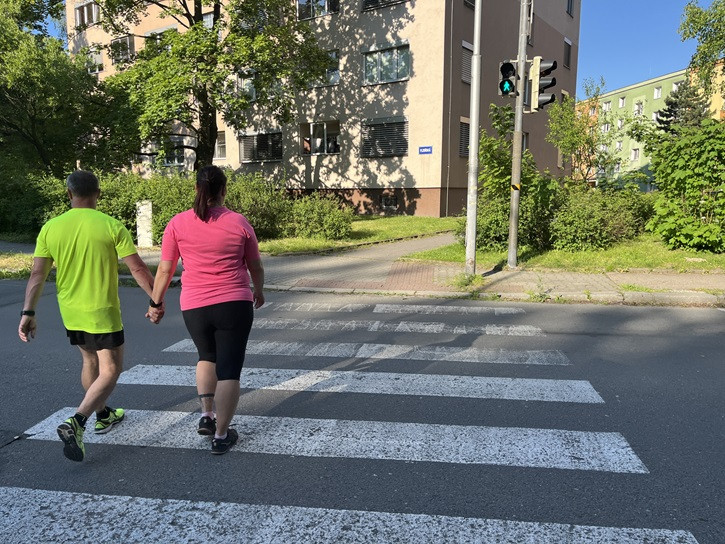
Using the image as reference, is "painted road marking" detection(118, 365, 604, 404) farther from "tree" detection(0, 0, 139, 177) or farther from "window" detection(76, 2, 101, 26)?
"window" detection(76, 2, 101, 26)

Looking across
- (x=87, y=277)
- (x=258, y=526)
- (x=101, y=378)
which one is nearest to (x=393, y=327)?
(x=101, y=378)

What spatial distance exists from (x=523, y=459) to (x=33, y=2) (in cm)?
2605

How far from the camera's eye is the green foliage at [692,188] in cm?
1159

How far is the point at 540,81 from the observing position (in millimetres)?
10047

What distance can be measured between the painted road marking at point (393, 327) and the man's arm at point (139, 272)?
3.46m

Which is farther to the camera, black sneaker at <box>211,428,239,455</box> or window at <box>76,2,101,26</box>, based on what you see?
window at <box>76,2,101,26</box>

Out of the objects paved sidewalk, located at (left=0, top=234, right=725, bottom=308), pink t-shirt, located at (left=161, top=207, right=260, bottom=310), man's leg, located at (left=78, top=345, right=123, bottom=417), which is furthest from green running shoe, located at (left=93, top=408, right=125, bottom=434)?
paved sidewalk, located at (left=0, top=234, right=725, bottom=308)

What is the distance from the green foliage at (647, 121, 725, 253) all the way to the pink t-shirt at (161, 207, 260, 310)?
11.5m

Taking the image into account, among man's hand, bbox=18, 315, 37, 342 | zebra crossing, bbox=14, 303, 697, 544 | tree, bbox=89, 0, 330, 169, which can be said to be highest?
tree, bbox=89, 0, 330, 169

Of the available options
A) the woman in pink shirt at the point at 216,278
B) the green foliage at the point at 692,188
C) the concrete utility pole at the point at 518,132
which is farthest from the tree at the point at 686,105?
the woman in pink shirt at the point at 216,278

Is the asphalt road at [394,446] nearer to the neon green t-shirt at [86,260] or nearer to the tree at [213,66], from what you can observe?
the neon green t-shirt at [86,260]

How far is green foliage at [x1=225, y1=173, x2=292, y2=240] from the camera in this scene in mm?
15258

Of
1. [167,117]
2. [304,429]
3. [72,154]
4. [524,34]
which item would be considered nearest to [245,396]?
[304,429]

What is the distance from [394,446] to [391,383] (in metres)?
1.25
